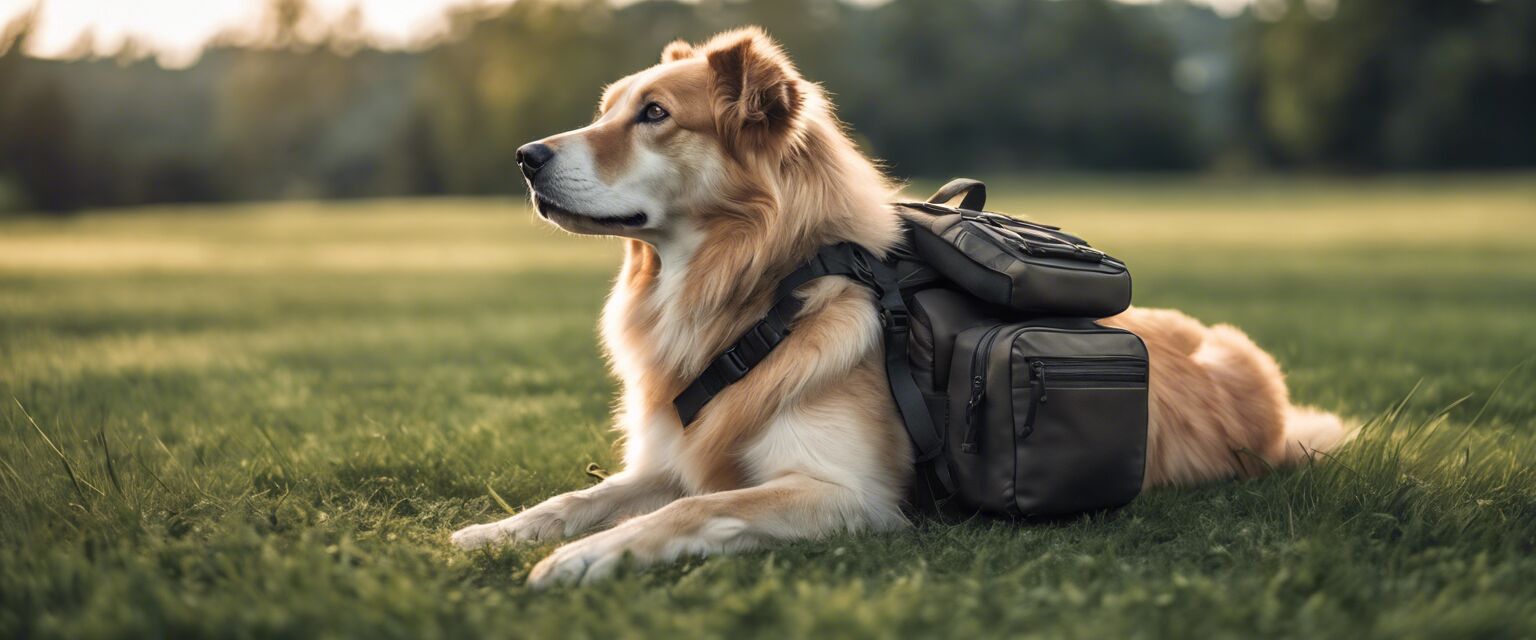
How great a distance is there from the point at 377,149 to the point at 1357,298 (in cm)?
5124

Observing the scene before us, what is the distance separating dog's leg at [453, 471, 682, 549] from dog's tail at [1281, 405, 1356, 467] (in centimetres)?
226

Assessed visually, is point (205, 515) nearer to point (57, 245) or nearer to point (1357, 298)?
point (1357, 298)

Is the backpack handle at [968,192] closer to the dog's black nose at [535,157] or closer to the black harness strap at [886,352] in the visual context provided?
the black harness strap at [886,352]

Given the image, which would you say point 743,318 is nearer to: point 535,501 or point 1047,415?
point 1047,415

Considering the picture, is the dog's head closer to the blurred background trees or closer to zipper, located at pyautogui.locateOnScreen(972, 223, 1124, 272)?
zipper, located at pyautogui.locateOnScreen(972, 223, 1124, 272)

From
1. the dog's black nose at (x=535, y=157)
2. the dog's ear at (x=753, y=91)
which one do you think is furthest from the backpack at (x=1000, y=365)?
the dog's black nose at (x=535, y=157)

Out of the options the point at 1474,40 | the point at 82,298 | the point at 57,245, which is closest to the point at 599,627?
the point at 82,298

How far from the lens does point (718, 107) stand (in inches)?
148

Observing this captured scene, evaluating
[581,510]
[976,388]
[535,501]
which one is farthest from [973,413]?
[535,501]

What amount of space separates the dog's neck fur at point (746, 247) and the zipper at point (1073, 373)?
71 cm

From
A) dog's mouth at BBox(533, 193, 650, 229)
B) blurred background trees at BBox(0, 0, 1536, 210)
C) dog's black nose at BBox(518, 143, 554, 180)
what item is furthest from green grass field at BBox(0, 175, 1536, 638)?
blurred background trees at BBox(0, 0, 1536, 210)

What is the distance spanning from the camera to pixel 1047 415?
3.36 m

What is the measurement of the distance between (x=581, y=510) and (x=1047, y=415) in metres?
1.52

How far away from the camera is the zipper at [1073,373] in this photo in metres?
3.32
